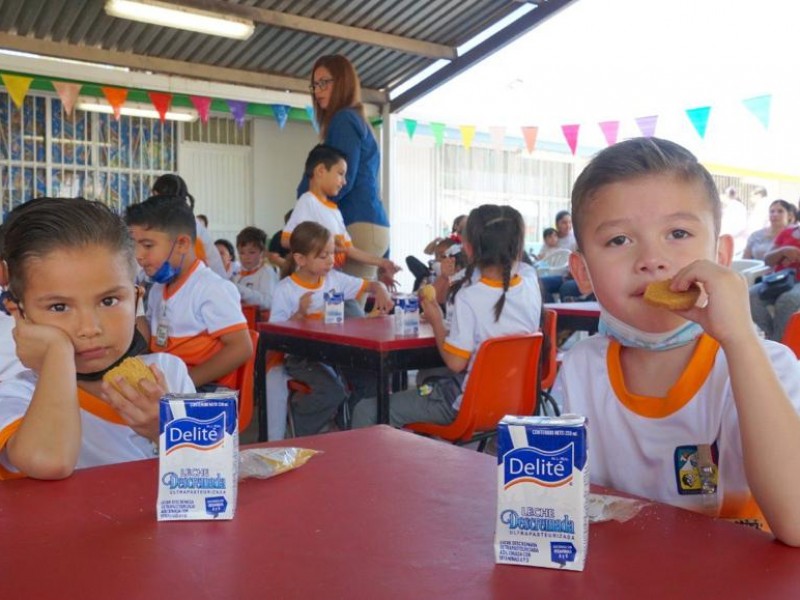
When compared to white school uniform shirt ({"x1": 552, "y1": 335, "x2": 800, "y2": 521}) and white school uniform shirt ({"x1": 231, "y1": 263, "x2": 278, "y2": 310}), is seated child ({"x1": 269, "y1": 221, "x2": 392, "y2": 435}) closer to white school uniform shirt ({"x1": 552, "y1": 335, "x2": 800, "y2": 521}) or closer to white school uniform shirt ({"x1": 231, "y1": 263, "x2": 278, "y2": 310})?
white school uniform shirt ({"x1": 231, "y1": 263, "x2": 278, "y2": 310})

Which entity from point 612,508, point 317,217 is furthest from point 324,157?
point 612,508

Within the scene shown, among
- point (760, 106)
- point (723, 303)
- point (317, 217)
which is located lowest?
point (723, 303)

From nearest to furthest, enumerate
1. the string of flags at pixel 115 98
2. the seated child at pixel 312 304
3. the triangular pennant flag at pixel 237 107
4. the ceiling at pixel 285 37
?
1. the seated child at pixel 312 304
2. the ceiling at pixel 285 37
3. the string of flags at pixel 115 98
4. the triangular pennant flag at pixel 237 107

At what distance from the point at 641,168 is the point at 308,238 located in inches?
113

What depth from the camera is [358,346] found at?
2916mm

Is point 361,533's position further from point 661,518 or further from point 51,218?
point 51,218

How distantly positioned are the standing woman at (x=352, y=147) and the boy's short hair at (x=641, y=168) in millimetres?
3125

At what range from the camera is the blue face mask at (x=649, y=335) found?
1079mm

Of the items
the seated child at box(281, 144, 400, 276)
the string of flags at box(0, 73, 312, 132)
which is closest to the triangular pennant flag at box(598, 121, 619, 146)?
the string of flags at box(0, 73, 312, 132)

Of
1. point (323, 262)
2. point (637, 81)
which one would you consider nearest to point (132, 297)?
point (323, 262)

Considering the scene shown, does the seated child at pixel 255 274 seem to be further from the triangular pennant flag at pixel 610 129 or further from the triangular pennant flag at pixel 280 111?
the triangular pennant flag at pixel 610 129

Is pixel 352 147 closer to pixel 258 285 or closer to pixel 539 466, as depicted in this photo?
pixel 258 285

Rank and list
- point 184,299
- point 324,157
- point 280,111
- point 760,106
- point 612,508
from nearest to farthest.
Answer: point 612,508
point 184,299
point 324,157
point 760,106
point 280,111

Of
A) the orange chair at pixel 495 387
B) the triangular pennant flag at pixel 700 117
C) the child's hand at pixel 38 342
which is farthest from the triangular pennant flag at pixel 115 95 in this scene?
the child's hand at pixel 38 342
